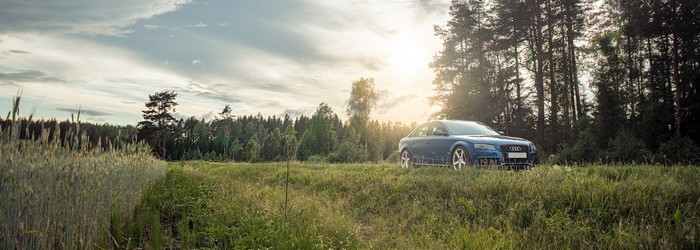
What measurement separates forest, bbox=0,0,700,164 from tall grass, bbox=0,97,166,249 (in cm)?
67

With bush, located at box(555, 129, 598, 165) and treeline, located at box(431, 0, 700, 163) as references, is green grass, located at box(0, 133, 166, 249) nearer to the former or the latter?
treeline, located at box(431, 0, 700, 163)

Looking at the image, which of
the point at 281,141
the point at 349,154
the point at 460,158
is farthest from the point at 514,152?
the point at 281,141

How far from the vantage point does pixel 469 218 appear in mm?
6320

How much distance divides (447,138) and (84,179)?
9.65 meters

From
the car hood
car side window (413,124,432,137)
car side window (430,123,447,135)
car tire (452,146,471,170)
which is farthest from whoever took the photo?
car side window (413,124,432,137)

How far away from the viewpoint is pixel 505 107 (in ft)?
95.8

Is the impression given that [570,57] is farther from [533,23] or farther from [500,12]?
[500,12]

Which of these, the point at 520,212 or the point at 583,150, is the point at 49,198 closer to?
the point at 520,212

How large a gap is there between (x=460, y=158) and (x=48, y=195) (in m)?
9.76

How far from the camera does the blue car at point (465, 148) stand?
1069 centimetres

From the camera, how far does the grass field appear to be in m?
4.84

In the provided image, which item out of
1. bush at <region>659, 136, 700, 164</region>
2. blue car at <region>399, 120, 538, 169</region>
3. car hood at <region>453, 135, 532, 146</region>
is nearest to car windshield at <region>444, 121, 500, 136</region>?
blue car at <region>399, 120, 538, 169</region>

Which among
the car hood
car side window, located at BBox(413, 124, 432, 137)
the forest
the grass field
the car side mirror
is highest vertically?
the forest

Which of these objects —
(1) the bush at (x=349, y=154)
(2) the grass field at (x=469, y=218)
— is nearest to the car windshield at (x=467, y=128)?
(2) the grass field at (x=469, y=218)
